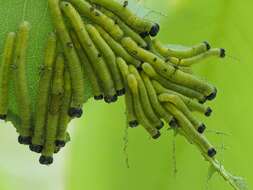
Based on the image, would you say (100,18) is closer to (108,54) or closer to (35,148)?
(108,54)

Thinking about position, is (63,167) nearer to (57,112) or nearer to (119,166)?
(119,166)

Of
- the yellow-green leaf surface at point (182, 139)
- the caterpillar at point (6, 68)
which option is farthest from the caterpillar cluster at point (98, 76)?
the yellow-green leaf surface at point (182, 139)

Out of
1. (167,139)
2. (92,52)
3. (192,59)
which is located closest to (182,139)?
(167,139)

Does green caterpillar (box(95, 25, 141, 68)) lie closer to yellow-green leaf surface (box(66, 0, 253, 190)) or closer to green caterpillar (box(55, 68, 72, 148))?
green caterpillar (box(55, 68, 72, 148))

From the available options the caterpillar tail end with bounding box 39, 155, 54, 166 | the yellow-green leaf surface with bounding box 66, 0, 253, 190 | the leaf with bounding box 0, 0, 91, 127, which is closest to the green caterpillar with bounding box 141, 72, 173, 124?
the leaf with bounding box 0, 0, 91, 127

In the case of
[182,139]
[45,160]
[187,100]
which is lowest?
[45,160]
